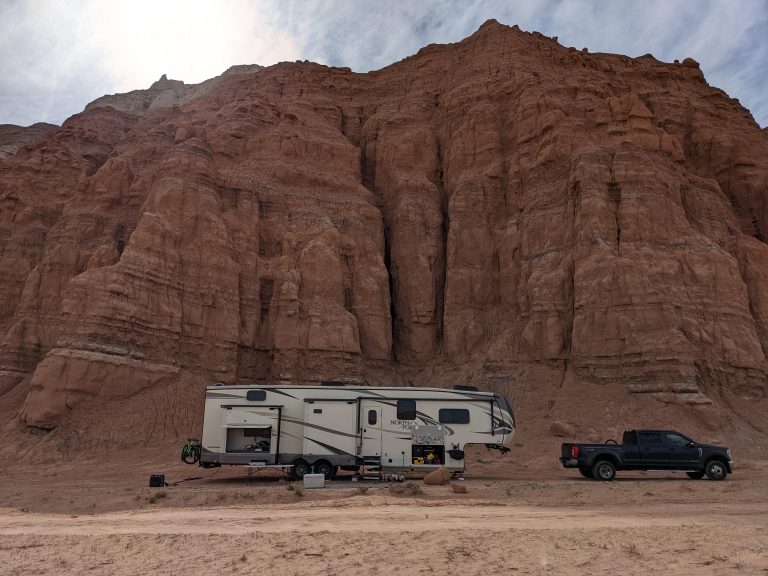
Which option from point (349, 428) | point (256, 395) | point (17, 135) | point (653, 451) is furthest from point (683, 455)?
point (17, 135)

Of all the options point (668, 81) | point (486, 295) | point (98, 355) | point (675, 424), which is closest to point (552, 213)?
point (486, 295)

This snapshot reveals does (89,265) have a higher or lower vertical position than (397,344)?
higher

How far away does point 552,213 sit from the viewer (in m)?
36.8

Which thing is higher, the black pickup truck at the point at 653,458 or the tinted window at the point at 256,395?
the tinted window at the point at 256,395

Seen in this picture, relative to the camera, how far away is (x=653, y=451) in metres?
19.7

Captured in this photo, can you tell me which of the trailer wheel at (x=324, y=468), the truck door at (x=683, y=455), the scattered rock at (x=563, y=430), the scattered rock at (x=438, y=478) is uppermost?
the scattered rock at (x=563, y=430)

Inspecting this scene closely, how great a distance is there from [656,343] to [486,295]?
12.2m

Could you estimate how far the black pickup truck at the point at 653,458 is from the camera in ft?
63.8

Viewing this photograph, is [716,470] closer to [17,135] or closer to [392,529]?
[392,529]

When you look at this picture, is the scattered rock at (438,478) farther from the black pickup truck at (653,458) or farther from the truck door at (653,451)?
the truck door at (653,451)

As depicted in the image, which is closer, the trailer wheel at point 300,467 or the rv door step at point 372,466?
the rv door step at point 372,466

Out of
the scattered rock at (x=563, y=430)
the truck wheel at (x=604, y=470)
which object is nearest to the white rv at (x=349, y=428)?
the truck wheel at (x=604, y=470)

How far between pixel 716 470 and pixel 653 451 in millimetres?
2123

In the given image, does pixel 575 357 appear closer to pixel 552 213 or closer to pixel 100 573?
pixel 552 213
